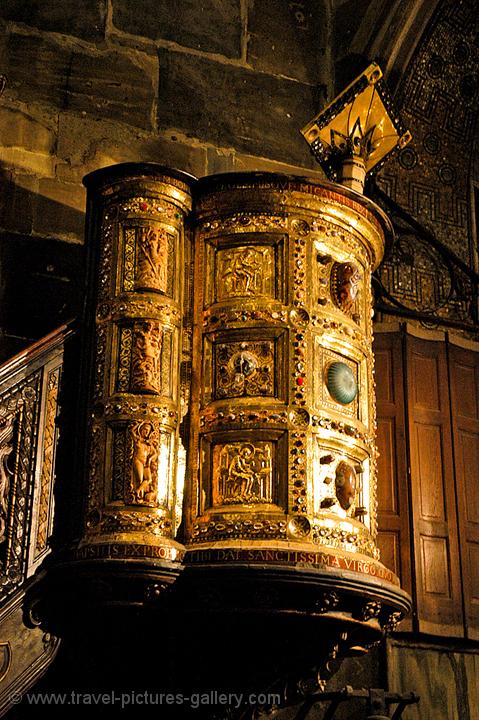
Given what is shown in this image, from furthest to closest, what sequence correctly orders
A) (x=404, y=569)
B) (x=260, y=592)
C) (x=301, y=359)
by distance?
(x=404, y=569), (x=301, y=359), (x=260, y=592)

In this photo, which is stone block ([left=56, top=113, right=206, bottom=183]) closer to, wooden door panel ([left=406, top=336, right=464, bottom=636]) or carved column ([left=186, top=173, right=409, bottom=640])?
carved column ([left=186, top=173, right=409, bottom=640])

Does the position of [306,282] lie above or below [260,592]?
above

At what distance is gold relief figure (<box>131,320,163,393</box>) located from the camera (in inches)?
257

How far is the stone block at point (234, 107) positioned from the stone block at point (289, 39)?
140 mm

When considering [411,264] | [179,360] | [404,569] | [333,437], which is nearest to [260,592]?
[333,437]

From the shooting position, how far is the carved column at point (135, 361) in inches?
248

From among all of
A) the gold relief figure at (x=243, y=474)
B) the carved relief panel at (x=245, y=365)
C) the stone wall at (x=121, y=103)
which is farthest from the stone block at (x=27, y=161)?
the gold relief figure at (x=243, y=474)

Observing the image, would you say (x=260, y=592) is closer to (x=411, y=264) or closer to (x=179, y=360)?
(x=179, y=360)

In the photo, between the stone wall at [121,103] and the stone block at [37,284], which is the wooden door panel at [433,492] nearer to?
the stone wall at [121,103]

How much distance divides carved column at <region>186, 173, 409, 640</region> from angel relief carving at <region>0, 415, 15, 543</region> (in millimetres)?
977

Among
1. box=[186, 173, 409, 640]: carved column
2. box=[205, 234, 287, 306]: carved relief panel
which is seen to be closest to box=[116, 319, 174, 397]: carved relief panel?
box=[186, 173, 409, 640]: carved column

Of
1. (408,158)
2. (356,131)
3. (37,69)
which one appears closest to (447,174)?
(408,158)

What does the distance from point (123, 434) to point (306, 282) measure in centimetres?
137

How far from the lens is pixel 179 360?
675 cm
